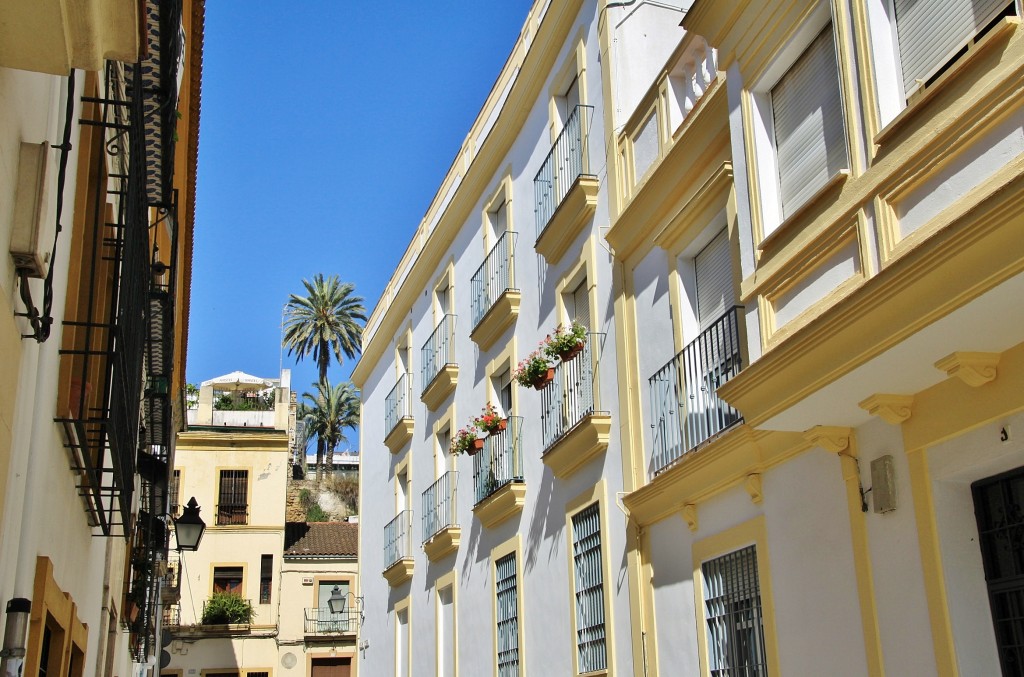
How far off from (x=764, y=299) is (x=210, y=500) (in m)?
33.9

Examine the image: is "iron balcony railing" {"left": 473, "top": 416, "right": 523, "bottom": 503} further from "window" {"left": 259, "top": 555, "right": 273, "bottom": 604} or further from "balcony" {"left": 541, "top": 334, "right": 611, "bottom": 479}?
"window" {"left": 259, "top": 555, "right": 273, "bottom": 604}

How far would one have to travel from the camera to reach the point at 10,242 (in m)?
4.75

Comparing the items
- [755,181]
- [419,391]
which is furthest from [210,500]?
[755,181]

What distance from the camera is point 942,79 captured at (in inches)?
254

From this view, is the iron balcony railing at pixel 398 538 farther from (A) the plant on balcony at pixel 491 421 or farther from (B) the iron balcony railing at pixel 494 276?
(A) the plant on balcony at pixel 491 421

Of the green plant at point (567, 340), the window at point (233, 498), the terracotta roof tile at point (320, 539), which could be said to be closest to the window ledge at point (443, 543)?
the green plant at point (567, 340)

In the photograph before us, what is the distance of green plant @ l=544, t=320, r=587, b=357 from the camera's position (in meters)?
13.7

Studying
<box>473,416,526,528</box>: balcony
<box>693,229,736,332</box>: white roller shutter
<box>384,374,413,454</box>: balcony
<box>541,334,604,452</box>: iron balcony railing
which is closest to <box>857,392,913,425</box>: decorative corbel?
<box>693,229,736,332</box>: white roller shutter

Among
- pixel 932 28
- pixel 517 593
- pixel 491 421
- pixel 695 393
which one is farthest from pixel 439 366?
pixel 932 28

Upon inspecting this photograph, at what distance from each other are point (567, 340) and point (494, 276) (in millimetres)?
4850

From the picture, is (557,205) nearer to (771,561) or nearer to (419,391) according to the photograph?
(771,561)

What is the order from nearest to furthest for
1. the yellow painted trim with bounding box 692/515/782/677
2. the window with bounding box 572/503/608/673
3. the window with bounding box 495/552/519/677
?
the yellow painted trim with bounding box 692/515/782/677, the window with bounding box 572/503/608/673, the window with bounding box 495/552/519/677

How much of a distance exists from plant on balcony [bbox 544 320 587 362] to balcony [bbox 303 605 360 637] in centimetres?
2627

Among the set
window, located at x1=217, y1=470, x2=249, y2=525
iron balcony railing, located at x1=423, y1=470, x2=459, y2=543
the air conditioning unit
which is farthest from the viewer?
window, located at x1=217, y1=470, x2=249, y2=525
